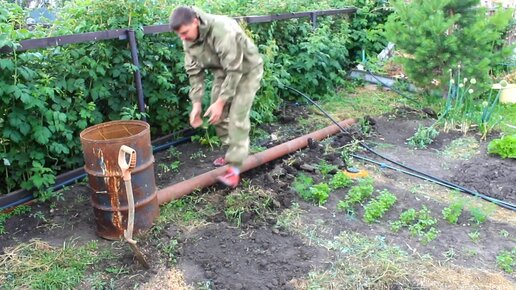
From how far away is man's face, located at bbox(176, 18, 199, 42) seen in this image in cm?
356

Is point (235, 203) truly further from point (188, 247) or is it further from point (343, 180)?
point (343, 180)

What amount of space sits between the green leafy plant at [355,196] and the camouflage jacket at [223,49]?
1413mm

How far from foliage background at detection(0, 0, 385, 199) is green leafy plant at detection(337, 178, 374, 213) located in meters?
1.95

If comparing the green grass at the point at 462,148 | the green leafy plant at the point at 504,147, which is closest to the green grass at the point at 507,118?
the green grass at the point at 462,148

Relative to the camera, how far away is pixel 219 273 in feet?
10.9

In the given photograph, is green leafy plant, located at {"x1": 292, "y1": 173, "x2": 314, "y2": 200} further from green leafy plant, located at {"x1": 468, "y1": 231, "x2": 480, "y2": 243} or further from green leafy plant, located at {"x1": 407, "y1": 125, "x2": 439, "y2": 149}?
green leafy plant, located at {"x1": 407, "y1": 125, "x2": 439, "y2": 149}

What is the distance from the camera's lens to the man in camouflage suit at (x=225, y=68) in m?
3.68

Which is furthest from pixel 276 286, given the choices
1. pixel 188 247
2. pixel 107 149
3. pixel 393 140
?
pixel 393 140

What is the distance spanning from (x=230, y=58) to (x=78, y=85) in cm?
172

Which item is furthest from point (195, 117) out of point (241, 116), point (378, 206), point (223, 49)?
point (378, 206)

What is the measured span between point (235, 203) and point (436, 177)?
2206 mm

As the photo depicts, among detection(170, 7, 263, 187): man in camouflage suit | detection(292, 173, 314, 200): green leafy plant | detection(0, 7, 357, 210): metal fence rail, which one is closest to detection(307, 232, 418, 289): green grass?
detection(292, 173, 314, 200): green leafy plant

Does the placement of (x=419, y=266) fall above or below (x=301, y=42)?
below

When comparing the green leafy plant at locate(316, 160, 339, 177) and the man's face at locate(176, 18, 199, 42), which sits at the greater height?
the man's face at locate(176, 18, 199, 42)
